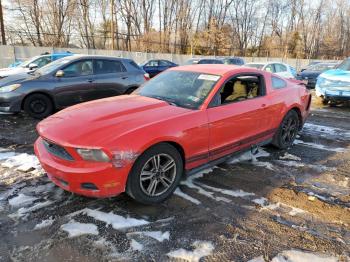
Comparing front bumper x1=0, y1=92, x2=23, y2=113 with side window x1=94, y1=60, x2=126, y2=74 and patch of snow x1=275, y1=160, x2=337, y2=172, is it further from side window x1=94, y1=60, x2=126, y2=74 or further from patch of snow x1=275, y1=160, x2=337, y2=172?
patch of snow x1=275, y1=160, x2=337, y2=172

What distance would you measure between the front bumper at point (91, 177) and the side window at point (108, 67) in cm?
558

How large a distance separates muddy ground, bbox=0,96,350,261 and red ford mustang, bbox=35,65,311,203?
299mm

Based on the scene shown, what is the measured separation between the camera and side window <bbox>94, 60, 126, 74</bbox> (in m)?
8.63

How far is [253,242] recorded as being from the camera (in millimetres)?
3088

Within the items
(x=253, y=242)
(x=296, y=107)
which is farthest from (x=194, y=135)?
(x=296, y=107)

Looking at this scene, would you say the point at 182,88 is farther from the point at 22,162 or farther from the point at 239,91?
the point at 22,162

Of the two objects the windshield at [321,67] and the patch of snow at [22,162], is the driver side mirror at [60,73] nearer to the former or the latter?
the patch of snow at [22,162]

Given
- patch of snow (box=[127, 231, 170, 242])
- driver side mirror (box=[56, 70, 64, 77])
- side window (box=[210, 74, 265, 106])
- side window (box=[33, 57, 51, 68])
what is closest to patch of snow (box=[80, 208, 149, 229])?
patch of snow (box=[127, 231, 170, 242])

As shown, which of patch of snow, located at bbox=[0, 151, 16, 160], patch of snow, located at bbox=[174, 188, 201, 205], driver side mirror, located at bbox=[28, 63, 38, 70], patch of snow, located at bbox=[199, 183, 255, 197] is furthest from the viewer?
driver side mirror, located at bbox=[28, 63, 38, 70]

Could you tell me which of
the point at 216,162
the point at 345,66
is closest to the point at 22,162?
the point at 216,162

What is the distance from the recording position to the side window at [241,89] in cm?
447

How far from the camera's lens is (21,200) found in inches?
148

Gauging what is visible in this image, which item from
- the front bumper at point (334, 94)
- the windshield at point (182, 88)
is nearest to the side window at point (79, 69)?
the windshield at point (182, 88)

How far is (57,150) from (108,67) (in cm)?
566
